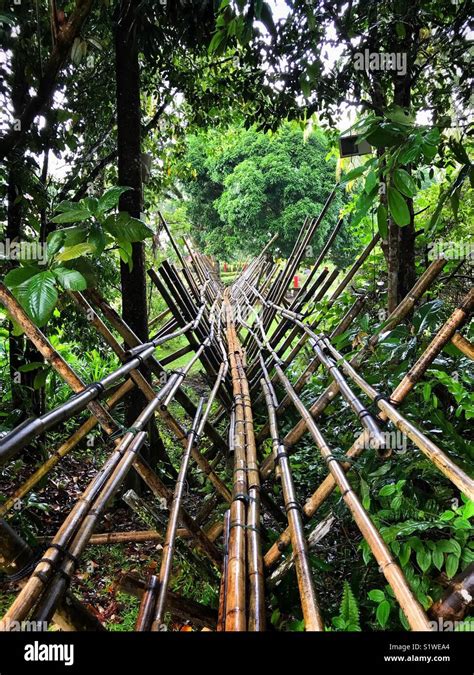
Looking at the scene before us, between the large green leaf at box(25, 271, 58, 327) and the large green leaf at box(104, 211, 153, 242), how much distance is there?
0.73 feet

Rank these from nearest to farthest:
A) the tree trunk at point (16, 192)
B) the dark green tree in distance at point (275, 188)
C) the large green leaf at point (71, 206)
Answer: the large green leaf at point (71, 206), the tree trunk at point (16, 192), the dark green tree in distance at point (275, 188)

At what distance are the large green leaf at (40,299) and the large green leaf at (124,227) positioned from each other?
224 mm

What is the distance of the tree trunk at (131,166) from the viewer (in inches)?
82.0

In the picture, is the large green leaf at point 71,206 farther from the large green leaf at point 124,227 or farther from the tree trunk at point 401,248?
the tree trunk at point 401,248

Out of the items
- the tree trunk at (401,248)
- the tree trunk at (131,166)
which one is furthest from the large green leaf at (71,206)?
the tree trunk at (401,248)

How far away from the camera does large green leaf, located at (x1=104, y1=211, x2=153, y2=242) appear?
101cm

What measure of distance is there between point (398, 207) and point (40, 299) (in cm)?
70

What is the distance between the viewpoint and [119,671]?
75cm

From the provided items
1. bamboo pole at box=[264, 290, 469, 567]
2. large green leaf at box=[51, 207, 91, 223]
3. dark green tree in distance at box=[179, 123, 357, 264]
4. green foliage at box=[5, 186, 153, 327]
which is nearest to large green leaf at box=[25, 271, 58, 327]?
green foliage at box=[5, 186, 153, 327]

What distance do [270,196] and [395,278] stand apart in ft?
29.2

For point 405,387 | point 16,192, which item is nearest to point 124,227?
point 405,387

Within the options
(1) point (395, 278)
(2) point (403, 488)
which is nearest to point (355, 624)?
(2) point (403, 488)

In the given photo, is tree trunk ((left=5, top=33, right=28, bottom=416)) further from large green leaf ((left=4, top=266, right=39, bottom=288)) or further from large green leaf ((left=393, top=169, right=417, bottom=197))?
large green leaf ((left=393, top=169, right=417, bottom=197))

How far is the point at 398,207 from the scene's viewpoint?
34.3 inches
